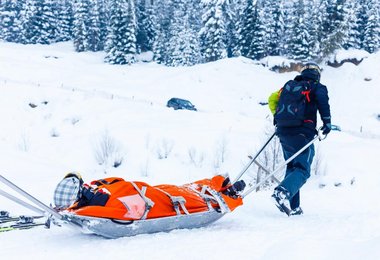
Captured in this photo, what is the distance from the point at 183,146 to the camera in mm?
14391

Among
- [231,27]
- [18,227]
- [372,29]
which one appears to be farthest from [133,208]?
[231,27]

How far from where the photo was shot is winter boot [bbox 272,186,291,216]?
3836mm

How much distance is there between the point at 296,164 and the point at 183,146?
33.4 ft

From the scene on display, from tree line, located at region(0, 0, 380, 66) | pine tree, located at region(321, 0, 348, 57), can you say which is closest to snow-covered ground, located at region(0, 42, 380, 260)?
pine tree, located at region(321, 0, 348, 57)

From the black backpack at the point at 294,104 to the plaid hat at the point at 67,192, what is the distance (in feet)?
7.24

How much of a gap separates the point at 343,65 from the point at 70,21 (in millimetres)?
37462

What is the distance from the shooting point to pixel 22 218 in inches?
137

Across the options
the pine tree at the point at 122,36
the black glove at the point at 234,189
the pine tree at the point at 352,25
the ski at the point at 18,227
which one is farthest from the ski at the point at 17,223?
the pine tree at the point at 122,36

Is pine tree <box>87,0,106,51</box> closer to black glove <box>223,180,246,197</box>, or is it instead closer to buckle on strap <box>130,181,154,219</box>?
black glove <box>223,180,246,197</box>

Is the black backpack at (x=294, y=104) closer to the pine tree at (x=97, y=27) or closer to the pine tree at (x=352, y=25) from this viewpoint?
the pine tree at (x=352, y=25)

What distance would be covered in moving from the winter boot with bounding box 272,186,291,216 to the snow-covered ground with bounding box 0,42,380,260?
13 cm

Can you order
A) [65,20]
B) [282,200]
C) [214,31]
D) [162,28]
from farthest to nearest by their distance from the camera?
[65,20] < [162,28] < [214,31] < [282,200]

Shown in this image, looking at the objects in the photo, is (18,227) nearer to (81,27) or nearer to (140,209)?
(140,209)

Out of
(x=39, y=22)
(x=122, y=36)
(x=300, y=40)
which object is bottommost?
(x=300, y=40)
